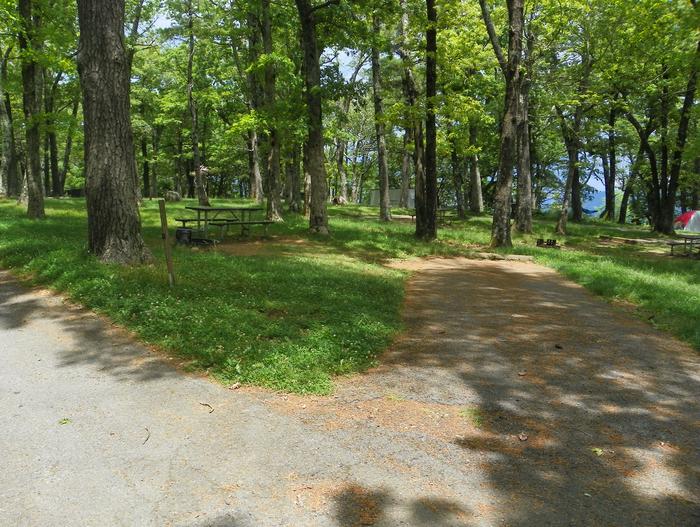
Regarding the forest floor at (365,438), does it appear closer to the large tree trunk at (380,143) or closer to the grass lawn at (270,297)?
the grass lawn at (270,297)

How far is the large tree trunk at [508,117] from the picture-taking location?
14.9m

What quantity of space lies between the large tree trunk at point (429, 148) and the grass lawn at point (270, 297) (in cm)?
314

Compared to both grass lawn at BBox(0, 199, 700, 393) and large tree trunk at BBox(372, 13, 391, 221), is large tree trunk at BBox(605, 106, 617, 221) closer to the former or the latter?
large tree trunk at BBox(372, 13, 391, 221)

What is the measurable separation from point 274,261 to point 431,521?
7503 mm

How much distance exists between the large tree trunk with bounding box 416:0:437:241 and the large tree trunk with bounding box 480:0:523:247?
176 centimetres

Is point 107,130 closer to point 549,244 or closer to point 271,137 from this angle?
point 271,137

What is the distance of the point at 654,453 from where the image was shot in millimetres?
3834

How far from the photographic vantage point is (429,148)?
52.3 feet

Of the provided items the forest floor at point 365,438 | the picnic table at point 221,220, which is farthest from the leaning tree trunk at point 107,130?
the picnic table at point 221,220

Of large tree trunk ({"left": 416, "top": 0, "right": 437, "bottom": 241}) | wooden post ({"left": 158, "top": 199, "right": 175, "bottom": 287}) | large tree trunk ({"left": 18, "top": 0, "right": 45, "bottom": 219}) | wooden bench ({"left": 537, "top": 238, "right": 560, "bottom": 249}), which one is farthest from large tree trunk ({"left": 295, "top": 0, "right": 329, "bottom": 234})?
wooden bench ({"left": 537, "top": 238, "right": 560, "bottom": 249})

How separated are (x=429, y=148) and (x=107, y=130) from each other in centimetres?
1029

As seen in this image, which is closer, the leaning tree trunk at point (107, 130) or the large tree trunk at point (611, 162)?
the leaning tree trunk at point (107, 130)

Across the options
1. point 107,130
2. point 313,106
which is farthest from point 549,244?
point 107,130

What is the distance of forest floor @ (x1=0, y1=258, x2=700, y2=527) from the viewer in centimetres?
305
